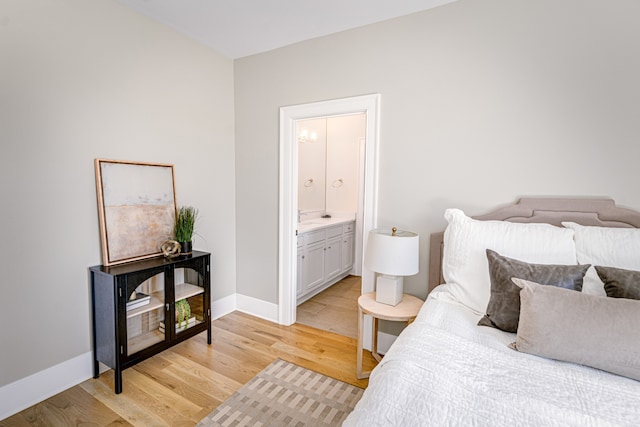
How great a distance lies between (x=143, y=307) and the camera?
7.21 feet

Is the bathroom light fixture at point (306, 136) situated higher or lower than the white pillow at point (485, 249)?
higher

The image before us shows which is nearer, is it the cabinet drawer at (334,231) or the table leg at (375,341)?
the table leg at (375,341)

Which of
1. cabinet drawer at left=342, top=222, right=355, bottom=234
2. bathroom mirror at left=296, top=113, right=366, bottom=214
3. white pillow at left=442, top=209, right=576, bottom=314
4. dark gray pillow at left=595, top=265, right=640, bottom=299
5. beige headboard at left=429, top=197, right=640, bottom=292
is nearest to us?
dark gray pillow at left=595, top=265, right=640, bottom=299

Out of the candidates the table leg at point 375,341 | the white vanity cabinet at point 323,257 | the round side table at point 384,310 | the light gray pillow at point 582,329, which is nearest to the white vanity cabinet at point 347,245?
the white vanity cabinet at point 323,257

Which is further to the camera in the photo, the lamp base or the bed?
the lamp base

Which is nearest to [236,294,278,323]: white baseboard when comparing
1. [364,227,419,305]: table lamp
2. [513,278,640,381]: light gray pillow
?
[364,227,419,305]: table lamp

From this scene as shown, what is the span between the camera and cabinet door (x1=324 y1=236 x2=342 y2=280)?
3.88 m

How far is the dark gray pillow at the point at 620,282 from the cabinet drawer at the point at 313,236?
96.4 inches

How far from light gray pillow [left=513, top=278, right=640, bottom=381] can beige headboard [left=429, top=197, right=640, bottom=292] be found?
2.56ft

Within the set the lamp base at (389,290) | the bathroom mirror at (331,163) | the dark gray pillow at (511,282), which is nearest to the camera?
the dark gray pillow at (511,282)

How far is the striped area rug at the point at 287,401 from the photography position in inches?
69.7

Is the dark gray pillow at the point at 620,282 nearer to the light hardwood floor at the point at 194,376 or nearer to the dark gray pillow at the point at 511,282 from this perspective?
the dark gray pillow at the point at 511,282

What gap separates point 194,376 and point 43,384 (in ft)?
2.90

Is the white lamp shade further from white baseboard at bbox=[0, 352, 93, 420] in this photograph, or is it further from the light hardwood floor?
white baseboard at bbox=[0, 352, 93, 420]
